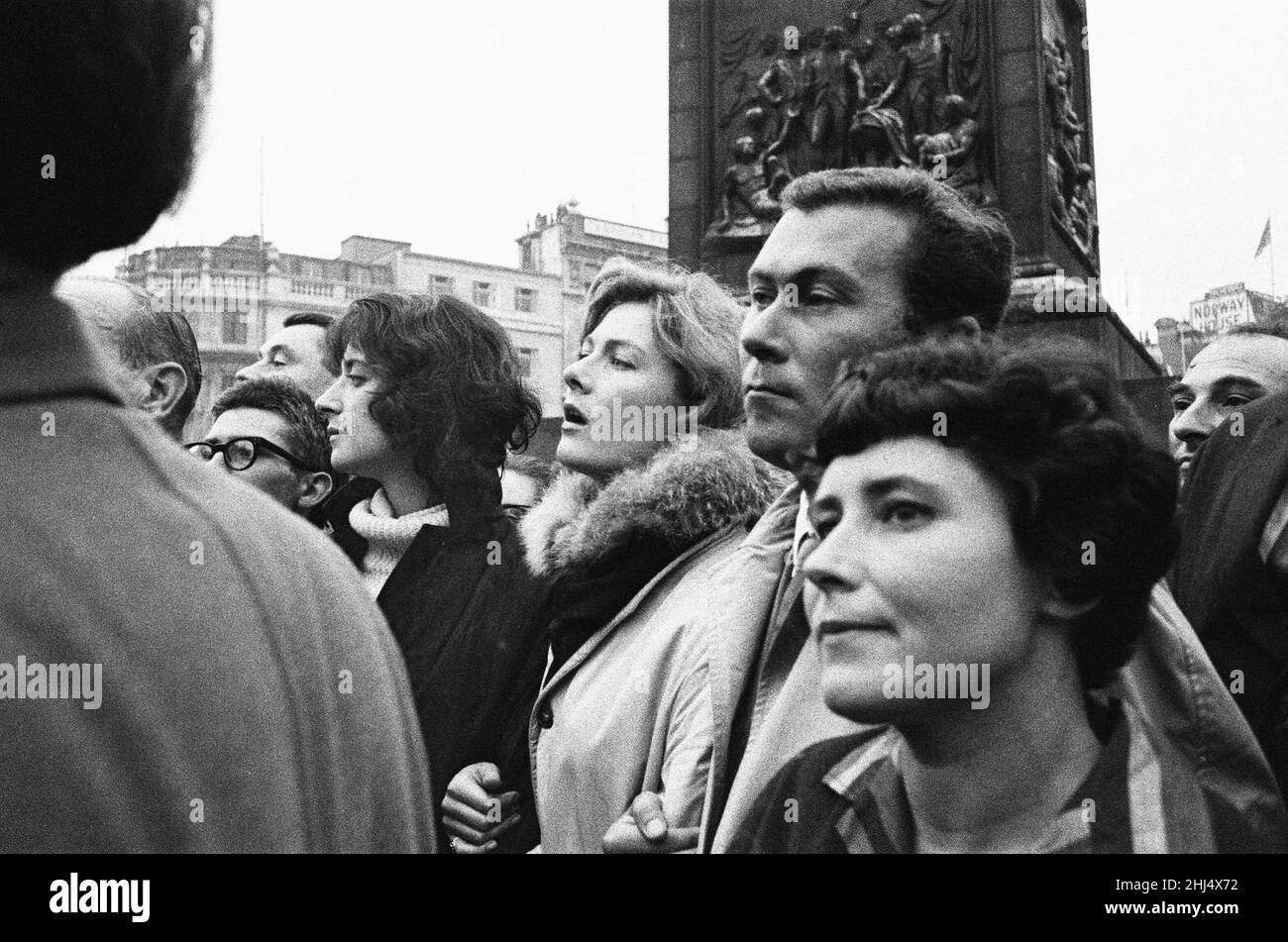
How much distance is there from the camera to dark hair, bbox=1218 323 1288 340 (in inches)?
133

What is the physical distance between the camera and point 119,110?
2.46 meters

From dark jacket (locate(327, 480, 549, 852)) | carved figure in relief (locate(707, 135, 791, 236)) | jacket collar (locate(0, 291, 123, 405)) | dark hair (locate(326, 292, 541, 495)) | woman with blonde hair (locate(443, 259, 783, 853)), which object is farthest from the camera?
carved figure in relief (locate(707, 135, 791, 236))

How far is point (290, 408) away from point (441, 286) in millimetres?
463

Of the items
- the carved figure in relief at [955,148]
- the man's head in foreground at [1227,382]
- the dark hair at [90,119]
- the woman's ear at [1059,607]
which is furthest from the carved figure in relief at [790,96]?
the dark hair at [90,119]

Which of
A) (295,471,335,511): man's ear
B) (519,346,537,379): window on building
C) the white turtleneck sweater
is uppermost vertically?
(519,346,537,379): window on building

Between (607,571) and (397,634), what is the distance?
0.46 m

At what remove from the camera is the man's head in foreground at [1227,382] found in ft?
10.9

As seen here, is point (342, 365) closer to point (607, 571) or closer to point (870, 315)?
point (607, 571)

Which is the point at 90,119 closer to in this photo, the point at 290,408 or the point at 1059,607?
the point at 290,408

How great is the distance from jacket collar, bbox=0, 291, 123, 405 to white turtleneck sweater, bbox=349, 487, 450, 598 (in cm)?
130

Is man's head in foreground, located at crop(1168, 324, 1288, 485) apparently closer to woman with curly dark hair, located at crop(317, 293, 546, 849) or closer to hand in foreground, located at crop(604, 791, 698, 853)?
hand in foreground, located at crop(604, 791, 698, 853)

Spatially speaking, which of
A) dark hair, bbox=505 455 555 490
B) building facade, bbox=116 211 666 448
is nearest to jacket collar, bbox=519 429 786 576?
dark hair, bbox=505 455 555 490

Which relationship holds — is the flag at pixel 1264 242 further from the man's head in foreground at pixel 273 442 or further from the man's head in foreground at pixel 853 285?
the man's head in foreground at pixel 273 442
